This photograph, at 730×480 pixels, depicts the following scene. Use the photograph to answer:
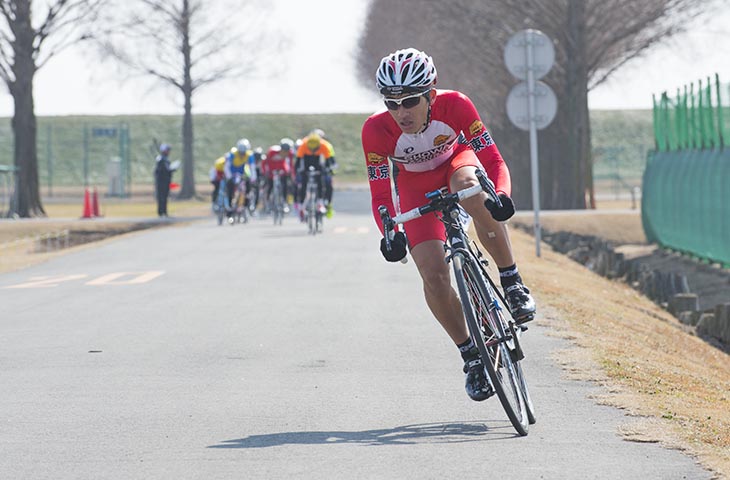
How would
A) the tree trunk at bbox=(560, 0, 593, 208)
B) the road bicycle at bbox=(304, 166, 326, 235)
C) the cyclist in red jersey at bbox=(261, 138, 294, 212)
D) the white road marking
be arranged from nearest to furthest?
the white road marking < the road bicycle at bbox=(304, 166, 326, 235) < the cyclist in red jersey at bbox=(261, 138, 294, 212) < the tree trunk at bbox=(560, 0, 593, 208)

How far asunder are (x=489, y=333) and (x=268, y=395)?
70.0 inches

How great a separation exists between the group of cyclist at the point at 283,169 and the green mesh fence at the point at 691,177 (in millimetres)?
6390

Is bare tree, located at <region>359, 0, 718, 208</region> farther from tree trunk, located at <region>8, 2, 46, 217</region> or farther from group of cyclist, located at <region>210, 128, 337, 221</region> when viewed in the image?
tree trunk, located at <region>8, 2, 46, 217</region>

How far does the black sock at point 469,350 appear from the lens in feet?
26.1

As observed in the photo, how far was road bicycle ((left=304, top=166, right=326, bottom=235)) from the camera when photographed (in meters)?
28.0

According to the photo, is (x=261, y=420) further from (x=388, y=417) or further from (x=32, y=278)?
(x=32, y=278)

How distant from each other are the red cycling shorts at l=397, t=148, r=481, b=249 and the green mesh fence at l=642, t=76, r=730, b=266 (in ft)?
50.6

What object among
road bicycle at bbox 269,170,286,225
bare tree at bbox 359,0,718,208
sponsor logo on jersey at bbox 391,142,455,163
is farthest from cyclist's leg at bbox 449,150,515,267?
bare tree at bbox 359,0,718,208

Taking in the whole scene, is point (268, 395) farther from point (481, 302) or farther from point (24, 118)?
point (24, 118)

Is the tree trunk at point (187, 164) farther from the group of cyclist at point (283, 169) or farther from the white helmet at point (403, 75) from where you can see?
the white helmet at point (403, 75)

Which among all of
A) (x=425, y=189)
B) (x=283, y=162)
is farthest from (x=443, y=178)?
(x=283, y=162)

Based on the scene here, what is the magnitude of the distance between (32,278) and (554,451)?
13.1 m

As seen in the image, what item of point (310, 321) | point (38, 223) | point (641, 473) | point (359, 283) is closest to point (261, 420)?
point (641, 473)

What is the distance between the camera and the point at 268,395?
29.4ft
